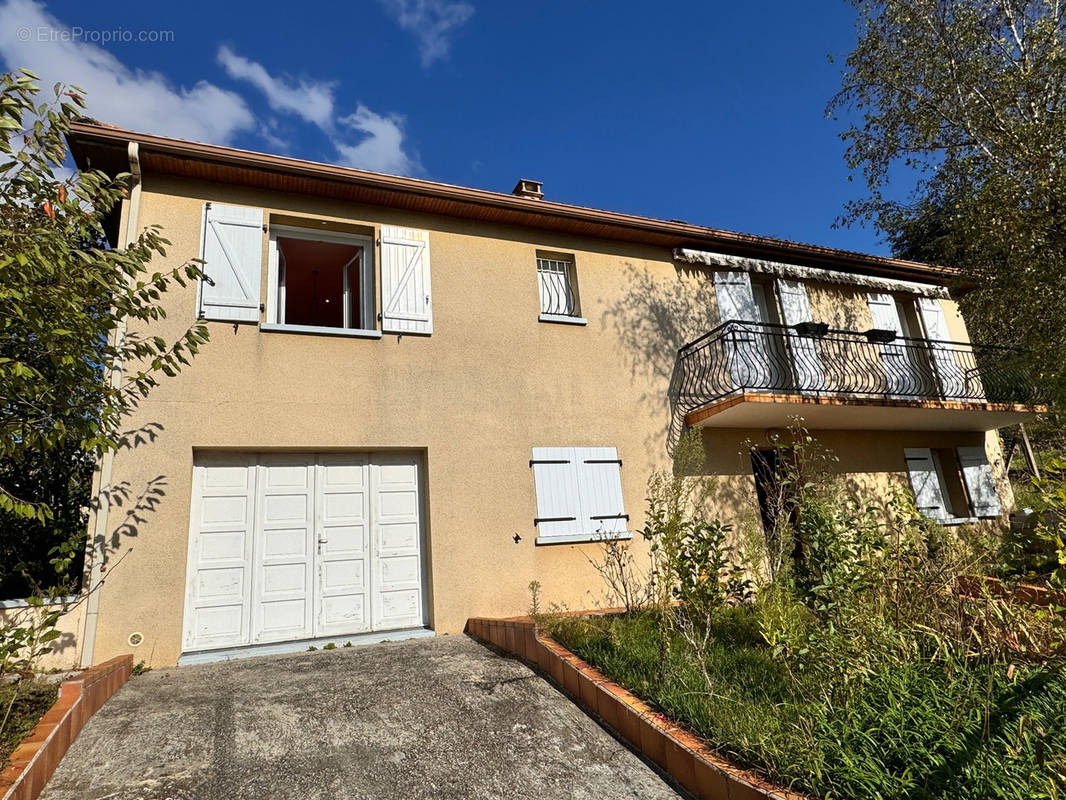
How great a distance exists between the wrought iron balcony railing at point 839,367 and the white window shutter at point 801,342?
2 centimetres

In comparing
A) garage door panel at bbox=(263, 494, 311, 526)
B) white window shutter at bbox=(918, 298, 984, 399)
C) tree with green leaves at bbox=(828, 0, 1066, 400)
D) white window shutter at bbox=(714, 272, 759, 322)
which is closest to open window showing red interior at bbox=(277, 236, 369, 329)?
garage door panel at bbox=(263, 494, 311, 526)

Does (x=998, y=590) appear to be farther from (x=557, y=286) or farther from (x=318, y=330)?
(x=318, y=330)

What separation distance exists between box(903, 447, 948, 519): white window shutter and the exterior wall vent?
8.07m

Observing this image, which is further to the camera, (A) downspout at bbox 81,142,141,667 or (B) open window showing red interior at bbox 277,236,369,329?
(B) open window showing red interior at bbox 277,236,369,329

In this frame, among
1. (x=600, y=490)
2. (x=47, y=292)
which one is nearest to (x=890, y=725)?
(x=600, y=490)

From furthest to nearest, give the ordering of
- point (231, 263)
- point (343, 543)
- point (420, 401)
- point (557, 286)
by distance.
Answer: point (557, 286), point (420, 401), point (231, 263), point (343, 543)

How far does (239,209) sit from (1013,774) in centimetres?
828

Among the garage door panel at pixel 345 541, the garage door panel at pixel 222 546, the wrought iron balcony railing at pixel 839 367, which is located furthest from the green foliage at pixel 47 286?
the wrought iron balcony railing at pixel 839 367

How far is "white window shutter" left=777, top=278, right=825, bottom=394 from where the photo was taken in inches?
380

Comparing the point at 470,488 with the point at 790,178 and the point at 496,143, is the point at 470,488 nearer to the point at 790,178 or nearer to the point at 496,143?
the point at 496,143

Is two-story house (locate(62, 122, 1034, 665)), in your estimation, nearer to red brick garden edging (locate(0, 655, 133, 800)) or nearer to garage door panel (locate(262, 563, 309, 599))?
garage door panel (locate(262, 563, 309, 599))

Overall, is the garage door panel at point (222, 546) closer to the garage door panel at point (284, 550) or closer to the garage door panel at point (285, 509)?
the garage door panel at point (284, 550)

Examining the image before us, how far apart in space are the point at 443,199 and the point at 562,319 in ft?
7.67

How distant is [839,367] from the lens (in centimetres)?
1002
